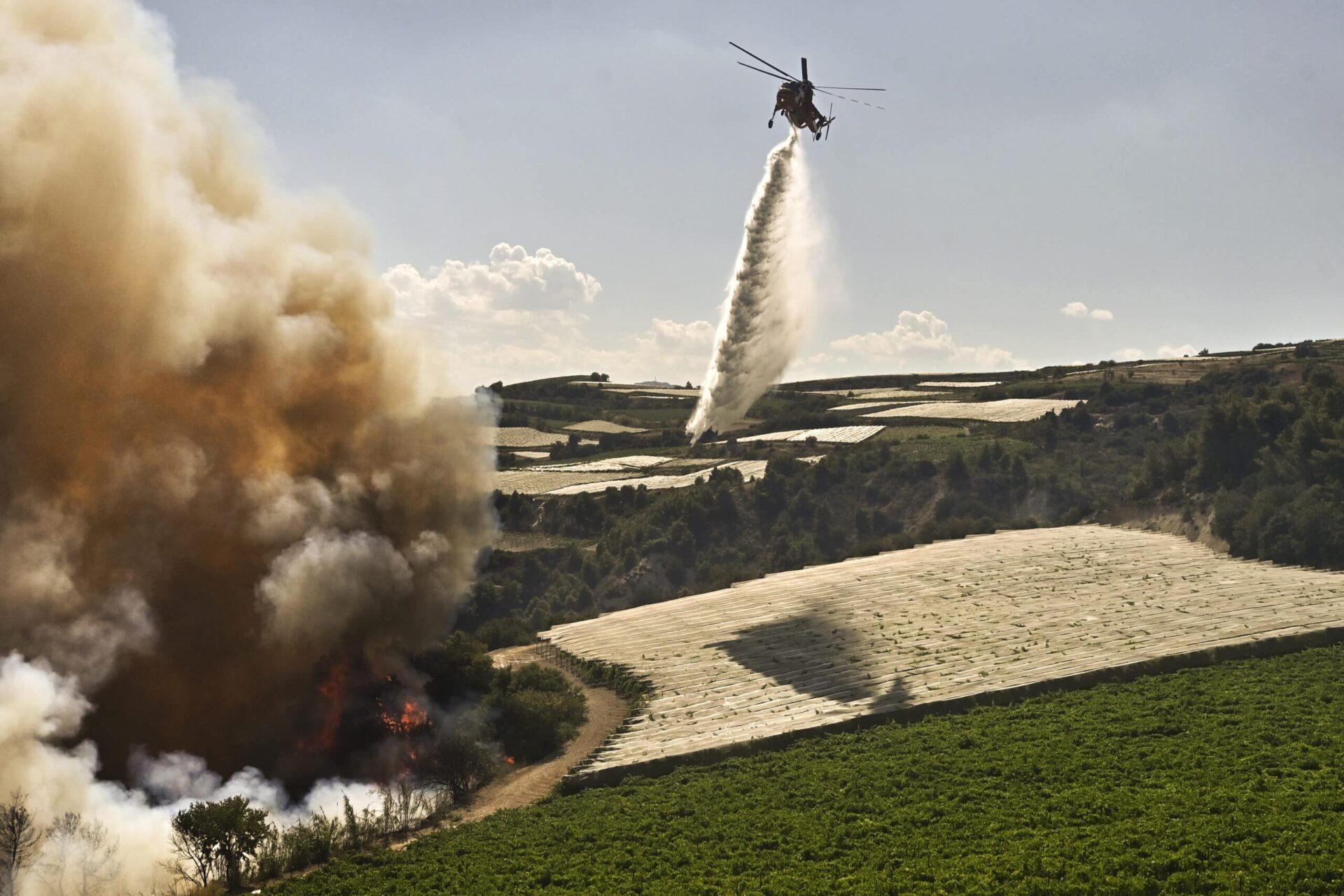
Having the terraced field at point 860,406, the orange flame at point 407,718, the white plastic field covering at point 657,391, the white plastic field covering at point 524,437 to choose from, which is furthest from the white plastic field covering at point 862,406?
the orange flame at point 407,718

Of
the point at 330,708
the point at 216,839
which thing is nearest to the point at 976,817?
the point at 216,839

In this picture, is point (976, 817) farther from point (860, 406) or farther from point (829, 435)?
point (860, 406)

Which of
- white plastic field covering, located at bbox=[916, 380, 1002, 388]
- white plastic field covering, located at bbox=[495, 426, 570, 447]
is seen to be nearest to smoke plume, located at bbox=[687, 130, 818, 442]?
white plastic field covering, located at bbox=[495, 426, 570, 447]

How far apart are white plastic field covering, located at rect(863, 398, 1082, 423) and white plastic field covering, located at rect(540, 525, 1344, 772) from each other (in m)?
42.1

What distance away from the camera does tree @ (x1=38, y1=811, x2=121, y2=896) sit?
1193 inches

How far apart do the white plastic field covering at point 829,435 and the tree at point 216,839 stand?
83.9 meters

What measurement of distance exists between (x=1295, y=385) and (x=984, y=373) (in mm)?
58502

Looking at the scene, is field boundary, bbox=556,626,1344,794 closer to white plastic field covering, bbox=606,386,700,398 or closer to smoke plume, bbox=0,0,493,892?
smoke plume, bbox=0,0,493,892

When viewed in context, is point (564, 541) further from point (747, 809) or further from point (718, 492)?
point (747, 809)

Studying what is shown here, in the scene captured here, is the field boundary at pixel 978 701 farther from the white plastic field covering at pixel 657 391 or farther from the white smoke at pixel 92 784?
the white plastic field covering at pixel 657 391

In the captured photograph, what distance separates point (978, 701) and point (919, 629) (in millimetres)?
10878

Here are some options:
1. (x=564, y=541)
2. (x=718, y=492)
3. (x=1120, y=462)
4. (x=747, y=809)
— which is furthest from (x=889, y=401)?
(x=747, y=809)

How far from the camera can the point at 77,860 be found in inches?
1210

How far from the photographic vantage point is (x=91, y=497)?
129 ft
